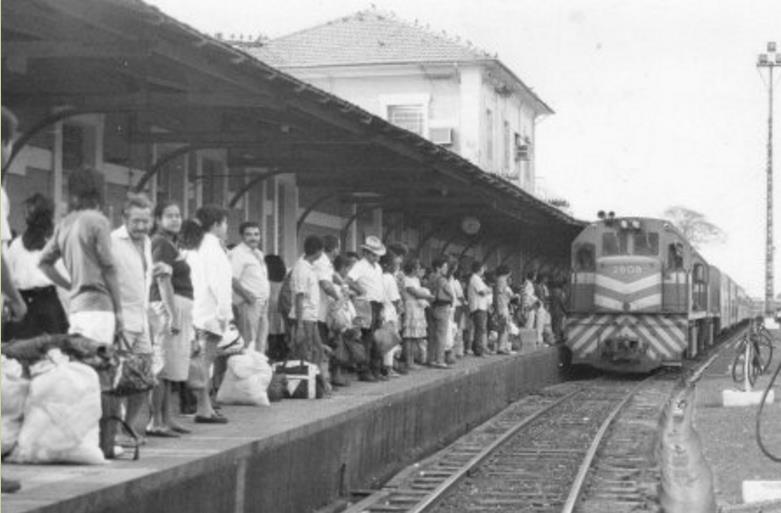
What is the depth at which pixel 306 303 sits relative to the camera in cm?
1409

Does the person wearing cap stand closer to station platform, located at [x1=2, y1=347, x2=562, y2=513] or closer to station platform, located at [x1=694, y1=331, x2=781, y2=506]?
station platform, located at [x1=2, y1=347, x2=562, y2=513]

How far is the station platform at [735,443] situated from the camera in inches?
492

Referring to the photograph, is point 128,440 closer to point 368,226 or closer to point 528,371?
point 368,226

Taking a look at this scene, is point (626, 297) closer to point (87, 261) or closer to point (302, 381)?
point (302, 381)

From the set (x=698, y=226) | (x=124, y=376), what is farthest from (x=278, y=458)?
(x=698, y=226)

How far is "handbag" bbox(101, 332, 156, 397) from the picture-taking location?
8562mm

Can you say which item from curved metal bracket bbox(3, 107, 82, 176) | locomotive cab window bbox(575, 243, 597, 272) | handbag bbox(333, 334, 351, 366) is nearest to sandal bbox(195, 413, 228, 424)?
curved metal bracket bbox(3, 107, 82, 176)

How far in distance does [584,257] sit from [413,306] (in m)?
11.2

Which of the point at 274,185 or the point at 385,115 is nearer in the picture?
the point at 274,185

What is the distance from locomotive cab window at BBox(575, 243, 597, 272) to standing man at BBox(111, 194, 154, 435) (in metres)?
20.9

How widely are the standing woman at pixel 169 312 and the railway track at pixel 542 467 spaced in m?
2.47

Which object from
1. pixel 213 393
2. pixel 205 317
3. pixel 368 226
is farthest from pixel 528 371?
pixel 205 317

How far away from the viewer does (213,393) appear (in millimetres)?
13195

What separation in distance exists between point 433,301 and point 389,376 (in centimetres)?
238
